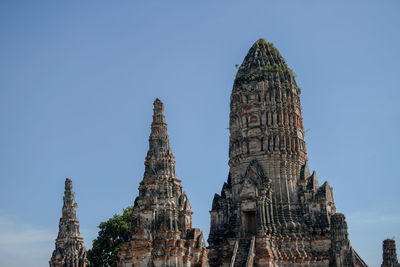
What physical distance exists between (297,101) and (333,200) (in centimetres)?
951

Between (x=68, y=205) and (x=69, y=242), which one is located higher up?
(x=68, y=205)

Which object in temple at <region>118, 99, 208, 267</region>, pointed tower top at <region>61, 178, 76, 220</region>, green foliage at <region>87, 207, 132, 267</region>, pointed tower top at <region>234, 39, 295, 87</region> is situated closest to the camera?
temple at <region>118, 99, 208, 267</region>

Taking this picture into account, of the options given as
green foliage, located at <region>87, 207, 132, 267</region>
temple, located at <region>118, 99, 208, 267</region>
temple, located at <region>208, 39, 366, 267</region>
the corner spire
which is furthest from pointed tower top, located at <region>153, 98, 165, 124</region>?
green foliage, located at <region>87, 207, 132, 267</region>

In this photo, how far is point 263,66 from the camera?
5412 cm

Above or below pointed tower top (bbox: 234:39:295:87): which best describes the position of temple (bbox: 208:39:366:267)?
below

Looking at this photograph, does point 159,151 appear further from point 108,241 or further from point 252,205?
point 108,241

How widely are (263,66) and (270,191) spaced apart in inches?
465

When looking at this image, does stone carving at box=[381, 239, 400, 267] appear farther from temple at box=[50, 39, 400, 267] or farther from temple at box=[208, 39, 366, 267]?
temple at box=[208, 39, 366, 267]

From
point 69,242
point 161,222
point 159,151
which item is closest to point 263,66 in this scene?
point 159,151

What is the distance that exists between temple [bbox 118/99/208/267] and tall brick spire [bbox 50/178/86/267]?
10.4m

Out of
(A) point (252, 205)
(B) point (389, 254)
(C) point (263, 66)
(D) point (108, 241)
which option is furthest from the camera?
(D) point (108, 241)

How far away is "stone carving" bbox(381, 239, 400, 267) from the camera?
45812mm

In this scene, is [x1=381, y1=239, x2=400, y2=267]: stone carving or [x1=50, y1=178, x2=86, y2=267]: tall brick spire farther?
[x1=50, y1=178, x2=86, y2=267]: tall brick spire

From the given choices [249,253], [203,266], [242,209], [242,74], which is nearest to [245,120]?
[242,74]
